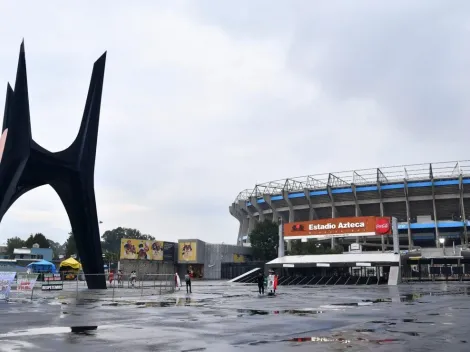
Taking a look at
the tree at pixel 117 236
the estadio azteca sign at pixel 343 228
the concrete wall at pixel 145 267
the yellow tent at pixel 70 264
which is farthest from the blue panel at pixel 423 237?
the tree at pixel 117 236

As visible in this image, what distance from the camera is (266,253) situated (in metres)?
89.2

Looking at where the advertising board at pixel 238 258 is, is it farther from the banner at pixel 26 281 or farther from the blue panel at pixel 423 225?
the banner at pixel 26 281

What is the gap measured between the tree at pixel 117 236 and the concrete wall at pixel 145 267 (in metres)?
108

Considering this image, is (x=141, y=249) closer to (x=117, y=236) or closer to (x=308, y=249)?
(x=308, y=249)

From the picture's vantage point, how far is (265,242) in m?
89.9

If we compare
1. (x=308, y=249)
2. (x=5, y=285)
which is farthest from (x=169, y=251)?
(x=5, y=285)

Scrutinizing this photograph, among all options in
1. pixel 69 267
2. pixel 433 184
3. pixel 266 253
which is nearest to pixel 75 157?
pixel 69 267

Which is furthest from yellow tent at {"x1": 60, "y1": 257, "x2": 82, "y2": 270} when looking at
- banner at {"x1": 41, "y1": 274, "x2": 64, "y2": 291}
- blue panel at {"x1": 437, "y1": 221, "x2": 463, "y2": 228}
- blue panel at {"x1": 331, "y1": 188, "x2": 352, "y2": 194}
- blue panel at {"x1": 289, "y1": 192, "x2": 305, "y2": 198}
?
blue panel at {"x1": 437, "y1": 221, "x2": 463, "y2": 228}

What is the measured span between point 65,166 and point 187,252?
152 ft

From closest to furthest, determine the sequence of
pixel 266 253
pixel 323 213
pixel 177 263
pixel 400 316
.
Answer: pixel 400 316 < pixel 177 263 < pixel 266 253 < pixel 323 213

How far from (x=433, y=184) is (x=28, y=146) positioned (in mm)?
79659

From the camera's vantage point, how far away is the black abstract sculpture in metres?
29.7

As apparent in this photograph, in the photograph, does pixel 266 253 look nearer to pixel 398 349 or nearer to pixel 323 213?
pixel 323 213

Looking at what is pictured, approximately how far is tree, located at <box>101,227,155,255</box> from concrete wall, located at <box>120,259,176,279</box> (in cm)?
10849
